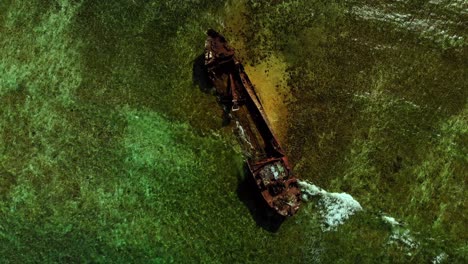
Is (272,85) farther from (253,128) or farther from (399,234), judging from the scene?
(399,234)

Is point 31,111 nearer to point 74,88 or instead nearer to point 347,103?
point 74,88

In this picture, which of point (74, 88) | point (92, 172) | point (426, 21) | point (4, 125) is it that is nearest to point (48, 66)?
point (74, 88)

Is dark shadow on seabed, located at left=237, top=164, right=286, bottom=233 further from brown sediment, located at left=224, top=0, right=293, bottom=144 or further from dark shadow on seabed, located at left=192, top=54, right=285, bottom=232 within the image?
brown sediment, located at left=224, top=0, right=293, bottom=144

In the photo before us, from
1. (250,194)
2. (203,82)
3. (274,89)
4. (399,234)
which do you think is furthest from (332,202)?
(203,82)

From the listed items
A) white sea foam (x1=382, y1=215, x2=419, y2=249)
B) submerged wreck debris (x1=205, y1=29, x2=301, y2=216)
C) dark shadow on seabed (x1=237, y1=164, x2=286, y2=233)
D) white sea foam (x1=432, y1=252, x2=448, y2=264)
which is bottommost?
white sea foam (x1=432, y1=252, x2=448, y2=264)

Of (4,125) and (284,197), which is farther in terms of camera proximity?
(4,125)

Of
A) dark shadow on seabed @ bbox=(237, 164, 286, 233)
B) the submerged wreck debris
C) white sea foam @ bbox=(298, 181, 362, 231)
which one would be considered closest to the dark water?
dark shadow on seabed @ bbox=(237, 164, 286, 233)
